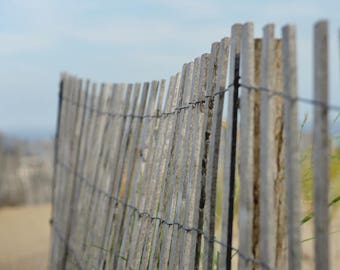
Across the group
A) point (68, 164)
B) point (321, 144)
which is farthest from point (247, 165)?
point (68, 164)

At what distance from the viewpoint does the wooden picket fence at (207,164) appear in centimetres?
187

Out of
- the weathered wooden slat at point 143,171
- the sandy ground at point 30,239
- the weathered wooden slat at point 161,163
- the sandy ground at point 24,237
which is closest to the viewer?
the weathered wooden slat at point 161,163

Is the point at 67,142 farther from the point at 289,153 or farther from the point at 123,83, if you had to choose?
the point at 289,153

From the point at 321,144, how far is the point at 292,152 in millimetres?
134

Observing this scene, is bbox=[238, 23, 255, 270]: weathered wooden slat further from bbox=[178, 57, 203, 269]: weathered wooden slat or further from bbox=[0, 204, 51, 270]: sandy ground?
bbox=[0, 204, 51, 270]: sandy ground

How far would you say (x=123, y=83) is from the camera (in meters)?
4.06

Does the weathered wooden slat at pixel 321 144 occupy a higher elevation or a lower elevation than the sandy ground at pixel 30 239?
lower

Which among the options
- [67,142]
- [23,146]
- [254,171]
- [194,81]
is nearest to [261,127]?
[254,171]

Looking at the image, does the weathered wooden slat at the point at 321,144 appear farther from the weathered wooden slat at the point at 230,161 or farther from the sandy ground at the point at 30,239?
the sandy ground at the point at 30,239

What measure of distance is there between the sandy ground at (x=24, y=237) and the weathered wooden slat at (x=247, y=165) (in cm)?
587

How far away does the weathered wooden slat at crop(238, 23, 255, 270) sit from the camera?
2119 mm

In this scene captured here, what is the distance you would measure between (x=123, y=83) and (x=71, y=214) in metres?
1.45

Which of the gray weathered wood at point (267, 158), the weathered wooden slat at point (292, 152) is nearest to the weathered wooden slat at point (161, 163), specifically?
the gray weathered wood at point (267, 158)

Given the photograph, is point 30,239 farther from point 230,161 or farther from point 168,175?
point 230,161
